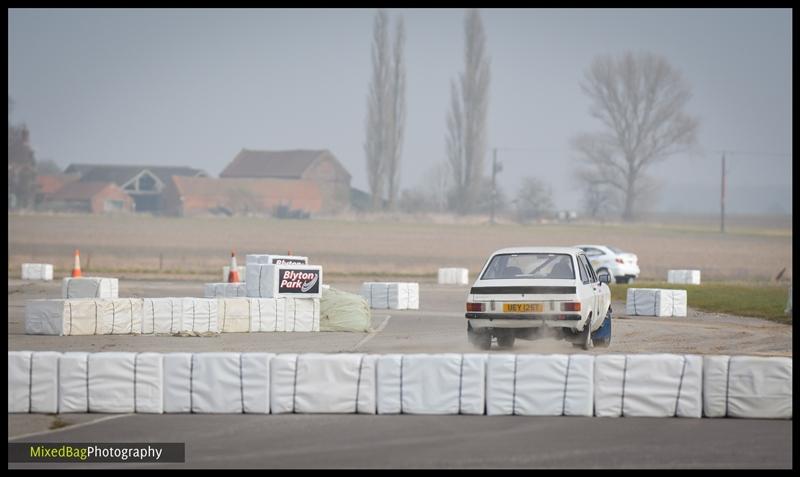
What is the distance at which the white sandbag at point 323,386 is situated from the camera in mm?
12609

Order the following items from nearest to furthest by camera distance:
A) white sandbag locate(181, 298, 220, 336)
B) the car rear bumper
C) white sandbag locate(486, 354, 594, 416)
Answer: white sandbag locate(486, 354, 594, 416) → the car rear bumper → white sandbag locate(181, 298, 220, 336)

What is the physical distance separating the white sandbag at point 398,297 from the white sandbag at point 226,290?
16.3 ft

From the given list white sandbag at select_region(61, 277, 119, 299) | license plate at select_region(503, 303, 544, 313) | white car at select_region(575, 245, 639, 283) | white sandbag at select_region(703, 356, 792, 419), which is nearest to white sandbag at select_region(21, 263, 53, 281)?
white sandbag at select_region(61, 277, 119, 299)

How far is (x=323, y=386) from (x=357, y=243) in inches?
2805

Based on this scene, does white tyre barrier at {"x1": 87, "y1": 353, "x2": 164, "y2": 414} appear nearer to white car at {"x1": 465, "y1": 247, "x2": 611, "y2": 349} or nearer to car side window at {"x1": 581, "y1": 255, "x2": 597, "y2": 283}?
white car at {"x1": 465, "y1": 247, "x2": 611, "y2": 349}

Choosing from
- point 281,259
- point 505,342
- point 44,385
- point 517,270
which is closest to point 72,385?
point 44,385

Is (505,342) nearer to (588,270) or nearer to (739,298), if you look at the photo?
(588,270)

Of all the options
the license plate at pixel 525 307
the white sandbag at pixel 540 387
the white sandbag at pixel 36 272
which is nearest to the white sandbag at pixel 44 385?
the white sandbag at pixel 540 387

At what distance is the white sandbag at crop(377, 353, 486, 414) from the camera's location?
12602mm

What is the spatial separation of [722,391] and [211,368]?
5423 mm

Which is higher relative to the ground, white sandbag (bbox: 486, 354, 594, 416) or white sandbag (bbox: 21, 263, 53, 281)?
white sandbag (bbox: 486, 354, 594, 416)

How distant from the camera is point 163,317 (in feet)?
69.7

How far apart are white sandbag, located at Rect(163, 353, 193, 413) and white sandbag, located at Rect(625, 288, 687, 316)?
16.8 m

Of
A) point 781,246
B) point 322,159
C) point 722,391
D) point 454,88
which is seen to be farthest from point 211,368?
point 322,159
